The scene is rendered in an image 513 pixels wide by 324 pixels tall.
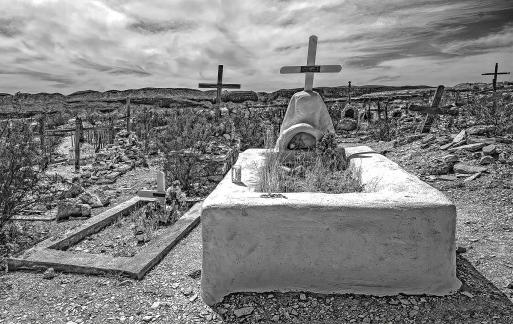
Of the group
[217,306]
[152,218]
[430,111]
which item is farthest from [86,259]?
A: [430,111]

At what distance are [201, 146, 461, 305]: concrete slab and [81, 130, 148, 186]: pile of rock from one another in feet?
18.1

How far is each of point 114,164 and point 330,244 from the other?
7.43 m

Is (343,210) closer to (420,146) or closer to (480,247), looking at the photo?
(480,247)

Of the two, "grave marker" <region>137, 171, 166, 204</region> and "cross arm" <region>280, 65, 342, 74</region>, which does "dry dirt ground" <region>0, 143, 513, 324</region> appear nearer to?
"grave marker" <region>137, 171, 166, 204</region>

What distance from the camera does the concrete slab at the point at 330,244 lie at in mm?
2588

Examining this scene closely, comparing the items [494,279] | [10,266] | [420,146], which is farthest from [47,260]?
[420,146]

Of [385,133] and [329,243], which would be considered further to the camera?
[385,133]

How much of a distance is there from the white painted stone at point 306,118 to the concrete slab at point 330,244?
7.47 ft

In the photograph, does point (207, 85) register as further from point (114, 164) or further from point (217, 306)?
point (217, 306)

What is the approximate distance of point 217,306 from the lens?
107 inches

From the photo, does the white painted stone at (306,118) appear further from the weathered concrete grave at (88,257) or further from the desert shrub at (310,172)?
the weathered concrete grave at (88,257)

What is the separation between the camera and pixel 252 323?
8.33 feet

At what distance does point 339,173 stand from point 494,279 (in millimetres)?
1992

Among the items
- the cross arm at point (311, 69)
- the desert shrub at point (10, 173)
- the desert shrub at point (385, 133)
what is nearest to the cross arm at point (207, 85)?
the desert shrub at point (385, 133)
